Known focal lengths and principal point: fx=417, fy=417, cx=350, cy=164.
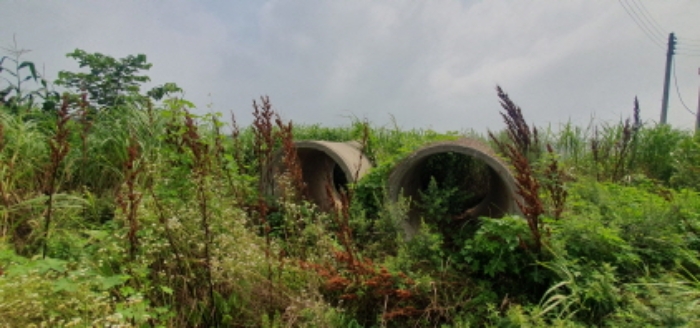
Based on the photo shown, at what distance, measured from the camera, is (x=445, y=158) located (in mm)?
4891

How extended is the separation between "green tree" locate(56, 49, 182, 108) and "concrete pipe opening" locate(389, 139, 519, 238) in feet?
10.1

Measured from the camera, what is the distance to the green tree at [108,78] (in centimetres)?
480

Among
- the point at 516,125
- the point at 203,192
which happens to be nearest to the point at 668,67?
the point at 516,125

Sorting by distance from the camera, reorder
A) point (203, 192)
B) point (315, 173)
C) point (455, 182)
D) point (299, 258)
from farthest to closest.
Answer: point (315, 173) < point (455, 182) < point (299, 258) < point (203, 192)

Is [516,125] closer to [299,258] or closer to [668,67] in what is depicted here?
[299,258]

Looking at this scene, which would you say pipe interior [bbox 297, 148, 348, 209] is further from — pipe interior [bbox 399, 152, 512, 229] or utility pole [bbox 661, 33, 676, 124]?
utility pole [bbox 661, 33, 676, 124]

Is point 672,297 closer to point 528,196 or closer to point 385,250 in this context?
point 528,196

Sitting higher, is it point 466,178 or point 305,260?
point 466,178

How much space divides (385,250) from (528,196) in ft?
4.15

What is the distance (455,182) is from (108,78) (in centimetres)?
424

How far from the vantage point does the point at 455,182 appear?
4746 millimetres

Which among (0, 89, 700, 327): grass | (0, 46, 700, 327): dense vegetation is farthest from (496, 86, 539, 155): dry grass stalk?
(0, 89, 700, 327): grass

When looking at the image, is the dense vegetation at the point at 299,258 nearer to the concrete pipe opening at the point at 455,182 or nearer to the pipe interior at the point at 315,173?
the concrete pipe opening at the point at 455,182

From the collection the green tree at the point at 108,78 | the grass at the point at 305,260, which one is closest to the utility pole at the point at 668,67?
the grass at the point at 305,260
